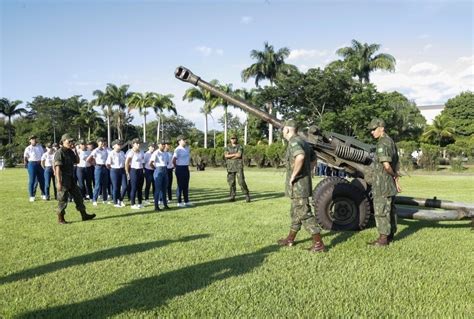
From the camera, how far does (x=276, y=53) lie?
1955 inches

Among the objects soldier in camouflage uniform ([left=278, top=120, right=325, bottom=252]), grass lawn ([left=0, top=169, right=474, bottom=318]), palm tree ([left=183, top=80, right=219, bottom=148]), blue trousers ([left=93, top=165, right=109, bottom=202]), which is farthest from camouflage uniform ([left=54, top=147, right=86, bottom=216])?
palm tree ([left=183, top=80, right=219, bottom=148])

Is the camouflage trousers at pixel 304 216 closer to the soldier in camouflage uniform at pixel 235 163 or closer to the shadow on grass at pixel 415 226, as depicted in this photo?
the shadow on grass at pixel 415 226

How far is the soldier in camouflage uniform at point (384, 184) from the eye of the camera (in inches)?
257

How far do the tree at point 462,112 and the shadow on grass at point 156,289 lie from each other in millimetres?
59295

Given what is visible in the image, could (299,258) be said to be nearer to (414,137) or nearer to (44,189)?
(44,189)

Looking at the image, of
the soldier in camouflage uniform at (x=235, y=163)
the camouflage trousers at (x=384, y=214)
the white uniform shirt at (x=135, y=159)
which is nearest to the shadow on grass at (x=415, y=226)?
the camouflage trousers at (x=384, y=214)

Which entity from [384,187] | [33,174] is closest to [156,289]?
[384,187]

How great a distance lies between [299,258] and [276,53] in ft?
151

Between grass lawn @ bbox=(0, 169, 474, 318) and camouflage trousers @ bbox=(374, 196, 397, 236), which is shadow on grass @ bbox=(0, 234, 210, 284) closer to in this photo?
grass lawn @ bbox=(0, 169, 474, 318)

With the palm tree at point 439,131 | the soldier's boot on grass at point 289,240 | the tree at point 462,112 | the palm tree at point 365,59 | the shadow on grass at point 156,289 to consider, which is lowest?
the shadow on grass at point 156,289

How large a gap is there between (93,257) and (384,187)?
4294 mm

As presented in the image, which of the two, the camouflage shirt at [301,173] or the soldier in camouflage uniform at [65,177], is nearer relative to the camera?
the camouflage shirt at [301,173]

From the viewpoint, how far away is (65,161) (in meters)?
8.83

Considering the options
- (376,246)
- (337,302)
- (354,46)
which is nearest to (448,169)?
(354,46)
